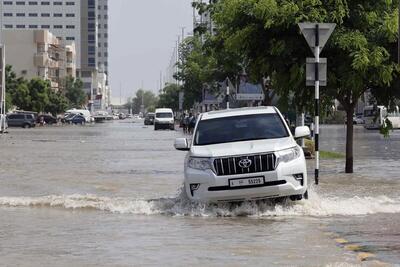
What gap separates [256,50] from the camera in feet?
85.1

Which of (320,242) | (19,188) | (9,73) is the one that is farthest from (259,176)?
(9,73)

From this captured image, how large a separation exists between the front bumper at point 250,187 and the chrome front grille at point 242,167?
88 millimetres

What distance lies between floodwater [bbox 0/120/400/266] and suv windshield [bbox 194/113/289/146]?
1.18 metres

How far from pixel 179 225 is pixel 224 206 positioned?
1856 mm

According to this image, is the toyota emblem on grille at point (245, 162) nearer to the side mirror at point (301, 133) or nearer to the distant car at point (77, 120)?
the side mirror at point (301, 133)

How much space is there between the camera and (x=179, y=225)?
14.8 meters

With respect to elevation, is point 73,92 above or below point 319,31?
below

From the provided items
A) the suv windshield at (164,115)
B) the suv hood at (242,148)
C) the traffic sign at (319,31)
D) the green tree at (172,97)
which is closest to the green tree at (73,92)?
the green tree at (172,97)

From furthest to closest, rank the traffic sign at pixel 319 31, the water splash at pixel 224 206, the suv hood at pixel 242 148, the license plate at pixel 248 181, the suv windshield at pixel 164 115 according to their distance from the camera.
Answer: the suv windshield at pixel 164 115, the traffic sign at pixel 319 31, the water splash at pixel 224 206, the suv hood at pixel 242 148, the license plate at pixel 248 181

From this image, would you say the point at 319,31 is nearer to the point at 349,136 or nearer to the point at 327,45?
the point at 327,45

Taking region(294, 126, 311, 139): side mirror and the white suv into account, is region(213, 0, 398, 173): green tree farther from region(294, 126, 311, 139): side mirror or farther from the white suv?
the white suv

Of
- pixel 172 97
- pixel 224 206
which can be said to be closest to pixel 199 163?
pixel 224 206

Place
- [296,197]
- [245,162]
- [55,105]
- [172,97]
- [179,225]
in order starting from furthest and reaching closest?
[172,97]
[55,105]
[296,197]
[245,162]
[179,225]

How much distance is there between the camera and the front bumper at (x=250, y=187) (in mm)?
15727
